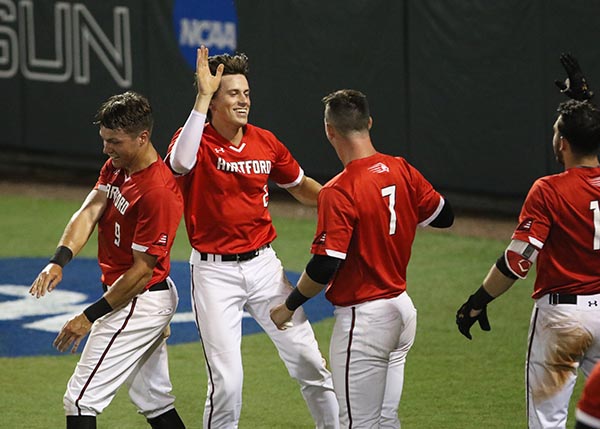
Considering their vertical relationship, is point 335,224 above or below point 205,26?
below

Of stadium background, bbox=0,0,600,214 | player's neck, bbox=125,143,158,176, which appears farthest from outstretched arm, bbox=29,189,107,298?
stadium background, bbox=0,0,600,214

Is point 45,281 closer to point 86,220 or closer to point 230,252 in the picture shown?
point 86,220

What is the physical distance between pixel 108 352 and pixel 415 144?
7.60 m

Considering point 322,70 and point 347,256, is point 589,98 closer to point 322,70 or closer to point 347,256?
point 347,256

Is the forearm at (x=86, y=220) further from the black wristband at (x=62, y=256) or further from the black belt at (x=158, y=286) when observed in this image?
the black belt at (x=158, y=286)

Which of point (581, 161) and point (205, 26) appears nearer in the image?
point (581, 161)

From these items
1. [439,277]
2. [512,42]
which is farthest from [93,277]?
[512,42]

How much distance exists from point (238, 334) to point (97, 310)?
86cm

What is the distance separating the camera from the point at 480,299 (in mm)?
5855

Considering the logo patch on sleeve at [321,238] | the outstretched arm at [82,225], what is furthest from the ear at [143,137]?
the logo patch on sleeve at [321,238]

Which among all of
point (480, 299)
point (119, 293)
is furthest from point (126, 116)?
point (480, 299)

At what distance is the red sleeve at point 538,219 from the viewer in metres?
5.57

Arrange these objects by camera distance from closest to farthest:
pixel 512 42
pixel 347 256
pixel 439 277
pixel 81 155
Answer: pixel 347 256 → pixel 439 277 → pixel 512 42 → pixel 81 155

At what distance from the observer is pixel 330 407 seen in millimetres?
6379
